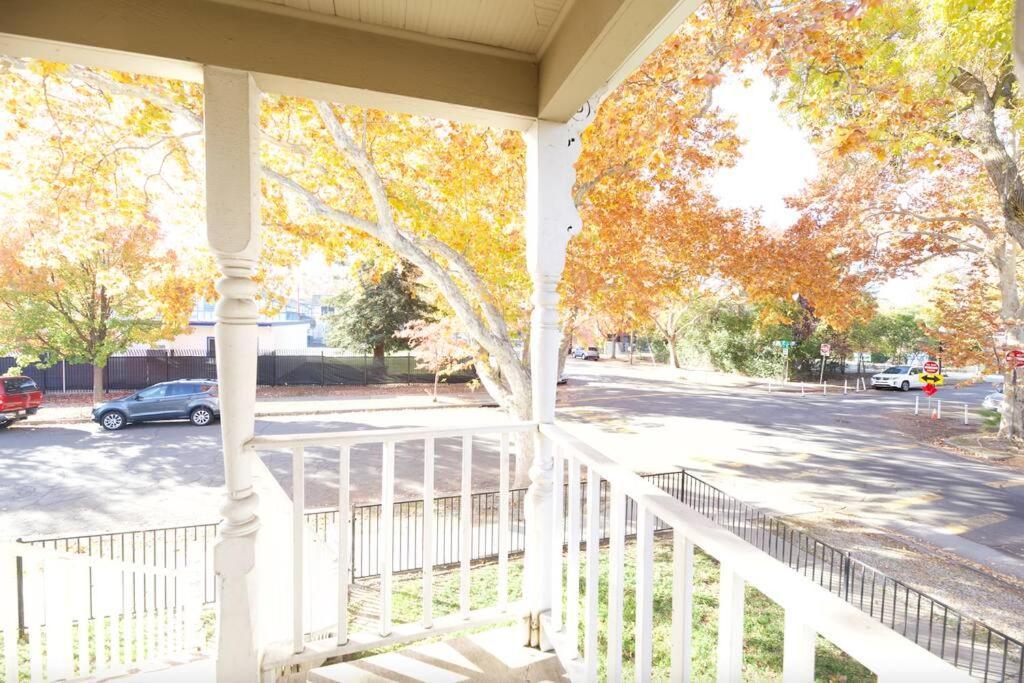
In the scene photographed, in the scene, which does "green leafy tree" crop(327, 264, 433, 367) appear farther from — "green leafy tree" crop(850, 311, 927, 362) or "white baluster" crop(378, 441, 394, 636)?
"white baluster" crop(378, 441, 394, 636)

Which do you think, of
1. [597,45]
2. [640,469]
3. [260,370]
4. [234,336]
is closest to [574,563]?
[234,336]

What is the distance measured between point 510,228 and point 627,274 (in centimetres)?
149

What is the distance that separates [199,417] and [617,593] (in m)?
10.4

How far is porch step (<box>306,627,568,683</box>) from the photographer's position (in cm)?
157

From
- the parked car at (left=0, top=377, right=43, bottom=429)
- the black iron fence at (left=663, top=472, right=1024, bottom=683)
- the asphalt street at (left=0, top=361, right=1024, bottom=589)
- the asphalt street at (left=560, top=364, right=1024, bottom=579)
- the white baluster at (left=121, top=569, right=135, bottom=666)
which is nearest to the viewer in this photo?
the white baluster at (left=121, top=569, right=135, bottom=666)

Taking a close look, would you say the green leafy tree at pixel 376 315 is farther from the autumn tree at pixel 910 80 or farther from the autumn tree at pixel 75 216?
the autumn tree at pixel 910 80

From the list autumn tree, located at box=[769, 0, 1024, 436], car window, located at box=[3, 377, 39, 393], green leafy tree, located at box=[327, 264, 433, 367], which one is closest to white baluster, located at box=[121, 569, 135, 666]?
autumn tree, located at box=[769, 0, 1024, 436]

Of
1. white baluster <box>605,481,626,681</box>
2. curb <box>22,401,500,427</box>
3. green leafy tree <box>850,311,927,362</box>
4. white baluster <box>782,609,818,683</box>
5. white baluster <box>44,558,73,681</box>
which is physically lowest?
curb <box>22,401,500,427</box>

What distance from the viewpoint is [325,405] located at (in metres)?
11.4

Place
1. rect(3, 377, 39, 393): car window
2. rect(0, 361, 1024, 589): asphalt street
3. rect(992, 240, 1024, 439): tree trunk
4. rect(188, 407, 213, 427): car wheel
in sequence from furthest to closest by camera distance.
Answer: rect(188, 407, 213, 427): car wheel
rect(3, 377, 39, 393): car window
rect(992, 240, 1024, 439): tree trunk
rect(0, 361, 1024, 589): asphalt street

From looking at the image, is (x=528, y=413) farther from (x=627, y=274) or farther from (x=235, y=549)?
(x=235, y=549)

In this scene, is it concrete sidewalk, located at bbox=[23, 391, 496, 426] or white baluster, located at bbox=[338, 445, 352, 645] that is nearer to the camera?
white baluster, located at bbox=[338, 445, 352, 645]

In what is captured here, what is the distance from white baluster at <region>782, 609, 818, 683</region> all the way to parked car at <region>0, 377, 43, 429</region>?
10901 millimetres

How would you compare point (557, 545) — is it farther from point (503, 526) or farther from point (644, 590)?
point (644, 590)
